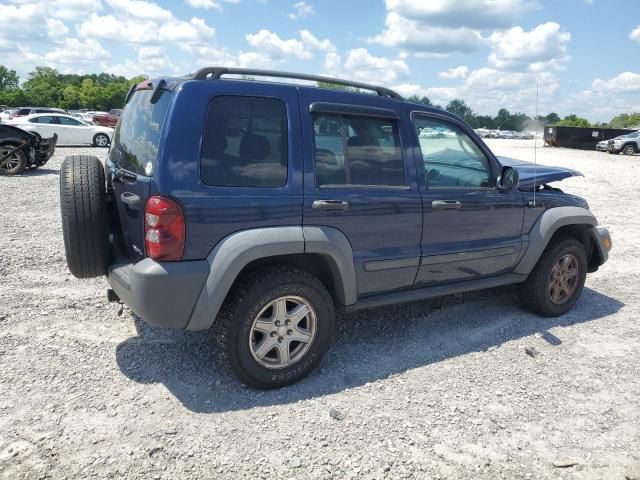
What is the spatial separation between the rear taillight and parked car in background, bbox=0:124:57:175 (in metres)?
11.0

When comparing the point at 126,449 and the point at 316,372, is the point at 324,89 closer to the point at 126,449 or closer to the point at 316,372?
the point at 316,372

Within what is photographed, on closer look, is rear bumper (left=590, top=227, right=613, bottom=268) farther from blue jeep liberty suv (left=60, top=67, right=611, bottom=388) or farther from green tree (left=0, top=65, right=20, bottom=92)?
green tree (left=0, top=65, right=20, bottom=92)

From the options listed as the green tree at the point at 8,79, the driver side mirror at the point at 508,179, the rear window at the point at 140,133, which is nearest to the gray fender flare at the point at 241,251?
the rear window at the point at 140,133

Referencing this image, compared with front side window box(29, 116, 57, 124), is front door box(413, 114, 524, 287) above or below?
below

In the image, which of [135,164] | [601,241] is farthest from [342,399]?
[601,241]

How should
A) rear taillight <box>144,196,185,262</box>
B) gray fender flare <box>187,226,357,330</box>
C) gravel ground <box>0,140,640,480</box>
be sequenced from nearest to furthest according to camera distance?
gravel ground <box>0,140,640,480</box> < rear taillight <box>144,196,185,262</box> < gray fender flare <box>187,226,357,330</box>

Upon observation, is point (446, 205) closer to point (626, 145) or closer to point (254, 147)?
point (254, 147)

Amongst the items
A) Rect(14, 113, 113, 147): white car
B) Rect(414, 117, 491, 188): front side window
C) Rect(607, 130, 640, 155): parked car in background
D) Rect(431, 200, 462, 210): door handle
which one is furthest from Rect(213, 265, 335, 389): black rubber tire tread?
Rect(607, 130, 640, 155): parked car in background

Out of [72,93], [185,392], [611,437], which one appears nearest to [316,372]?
[185,392]

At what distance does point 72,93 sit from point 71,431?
98259mm

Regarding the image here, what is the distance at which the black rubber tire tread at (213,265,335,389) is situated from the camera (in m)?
3.16

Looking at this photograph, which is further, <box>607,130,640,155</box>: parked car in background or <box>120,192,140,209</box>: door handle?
<box>607,130,640,155</box>: parked car in background

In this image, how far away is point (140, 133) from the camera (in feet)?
10.8

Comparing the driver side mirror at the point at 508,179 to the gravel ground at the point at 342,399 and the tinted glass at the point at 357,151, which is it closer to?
the tinted glass at the point at 357,151
